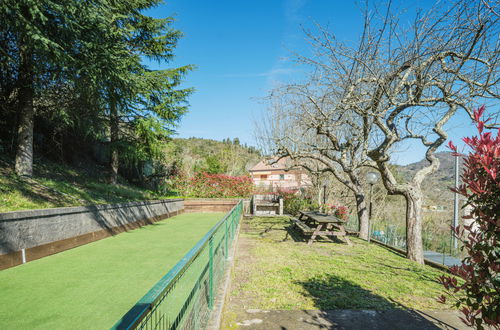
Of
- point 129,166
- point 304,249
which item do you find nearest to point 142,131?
point 129,166

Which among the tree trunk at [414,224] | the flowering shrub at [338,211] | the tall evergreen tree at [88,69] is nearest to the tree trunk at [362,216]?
the tree trunk at [414,224]

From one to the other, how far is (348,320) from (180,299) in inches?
79.8

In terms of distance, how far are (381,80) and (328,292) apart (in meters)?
4.04

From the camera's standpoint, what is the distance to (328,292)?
4.01 metres

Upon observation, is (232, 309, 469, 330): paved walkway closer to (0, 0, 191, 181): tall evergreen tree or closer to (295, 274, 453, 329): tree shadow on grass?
(295, 274, 453, 329): tree shadow on grass

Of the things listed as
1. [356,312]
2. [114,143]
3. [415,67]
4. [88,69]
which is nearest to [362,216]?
[415,67]

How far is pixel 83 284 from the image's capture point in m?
4.24

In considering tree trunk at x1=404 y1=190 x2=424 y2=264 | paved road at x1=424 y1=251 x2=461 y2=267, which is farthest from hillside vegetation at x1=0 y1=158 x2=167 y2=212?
paved road at x1=424 y1=251 x2=461 y2=267

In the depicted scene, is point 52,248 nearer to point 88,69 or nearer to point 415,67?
point 88,69

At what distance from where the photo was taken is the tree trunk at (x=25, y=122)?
26.1ft

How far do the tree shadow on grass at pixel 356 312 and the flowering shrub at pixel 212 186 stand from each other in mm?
12869

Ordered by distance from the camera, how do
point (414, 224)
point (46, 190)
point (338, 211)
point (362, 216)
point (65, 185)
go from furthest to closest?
point (338, 211), point (362, 216), point (65, 185), point (46, 190), point (414, 224)

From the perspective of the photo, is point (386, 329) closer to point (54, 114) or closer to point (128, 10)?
point (54, 114)

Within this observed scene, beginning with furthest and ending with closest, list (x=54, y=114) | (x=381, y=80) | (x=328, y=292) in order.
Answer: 1. (x=54, y=114)
2. (x=381, y=80)
3. (x=328, y=292)
